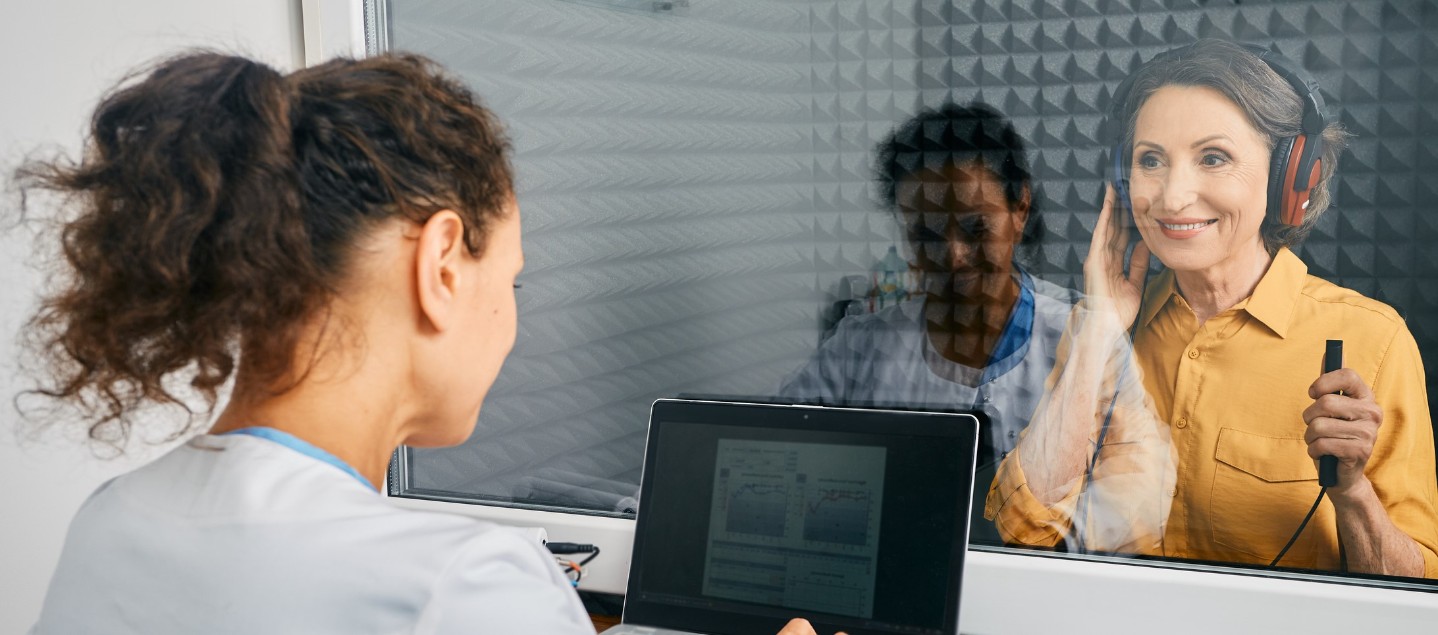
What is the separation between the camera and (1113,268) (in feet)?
3.92

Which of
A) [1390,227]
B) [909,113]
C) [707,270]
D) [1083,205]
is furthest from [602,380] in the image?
[1390,227]

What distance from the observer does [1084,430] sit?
48.3 inches

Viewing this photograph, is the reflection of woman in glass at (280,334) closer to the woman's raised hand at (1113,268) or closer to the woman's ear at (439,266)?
the woman's ear at (439,266)

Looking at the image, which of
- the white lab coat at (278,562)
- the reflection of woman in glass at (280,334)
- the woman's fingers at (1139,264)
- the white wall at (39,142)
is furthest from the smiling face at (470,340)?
the white wall at (39,142)

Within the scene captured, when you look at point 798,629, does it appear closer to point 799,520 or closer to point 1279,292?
point 799,520

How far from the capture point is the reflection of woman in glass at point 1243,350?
3.58 feet

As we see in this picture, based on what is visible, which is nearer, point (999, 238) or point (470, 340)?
point (470, 340)

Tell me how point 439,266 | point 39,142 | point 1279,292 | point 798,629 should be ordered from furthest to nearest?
point 39,142
point 1279,292
point 798,629
point 439,266

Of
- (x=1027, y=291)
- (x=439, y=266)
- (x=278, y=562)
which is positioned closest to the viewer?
(x=278, y=562)

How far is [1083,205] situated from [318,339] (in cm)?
86

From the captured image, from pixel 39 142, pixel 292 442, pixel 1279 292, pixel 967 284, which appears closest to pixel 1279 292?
pixel 1279 292

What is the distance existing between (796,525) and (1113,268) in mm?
461

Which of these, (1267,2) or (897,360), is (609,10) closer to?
(897,360)

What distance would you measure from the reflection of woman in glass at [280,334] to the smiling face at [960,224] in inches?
26.3
